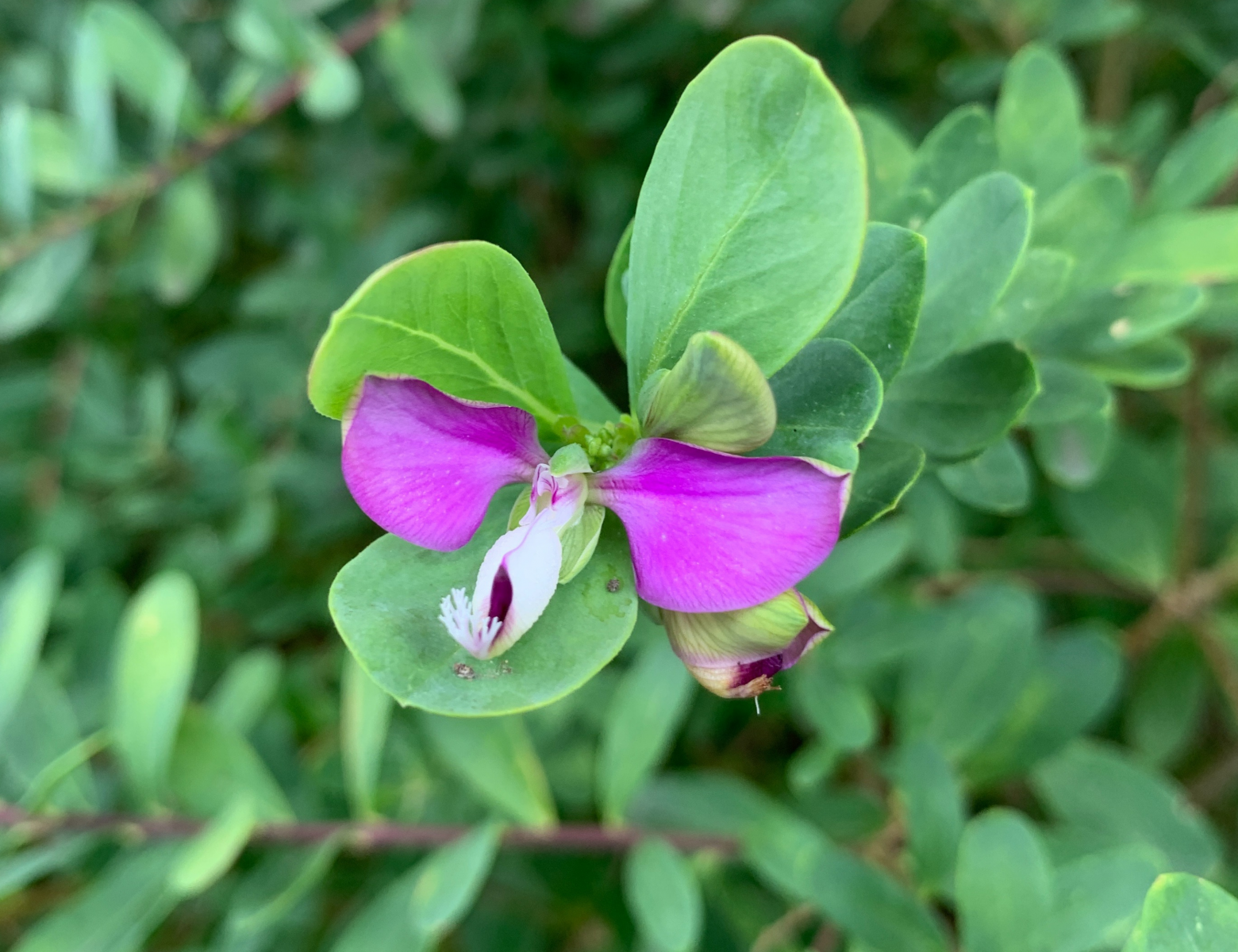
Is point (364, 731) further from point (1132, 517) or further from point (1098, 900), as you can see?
point (1132, 517)

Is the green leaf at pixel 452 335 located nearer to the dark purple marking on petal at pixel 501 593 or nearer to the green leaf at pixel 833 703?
the dark purple marking on petal at pixel 501 593

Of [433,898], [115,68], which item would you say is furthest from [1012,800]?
[115,68]

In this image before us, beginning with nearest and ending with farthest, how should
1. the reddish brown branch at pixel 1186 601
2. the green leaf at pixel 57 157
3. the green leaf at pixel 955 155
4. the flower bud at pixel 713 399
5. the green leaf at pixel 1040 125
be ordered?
the flower bud at pixel 713 399 → the green leaf at pixel 955 155 → the green leaf at pixel 1040 125 → the green leaf at pixel 57 157 → the reddish brown branch at pixel 1186 601

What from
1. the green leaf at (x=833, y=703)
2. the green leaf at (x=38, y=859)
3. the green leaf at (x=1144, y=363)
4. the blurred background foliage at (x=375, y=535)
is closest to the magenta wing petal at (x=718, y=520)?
the blurred background foliage at (x=375, y=535)

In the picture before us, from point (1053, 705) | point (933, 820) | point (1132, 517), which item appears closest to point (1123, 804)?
point (1053, 705)

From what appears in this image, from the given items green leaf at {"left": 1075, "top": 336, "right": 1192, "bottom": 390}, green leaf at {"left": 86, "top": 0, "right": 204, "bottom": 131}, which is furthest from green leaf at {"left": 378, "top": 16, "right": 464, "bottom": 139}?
green leaf at {"left": 1075, "top": 336, "right": 1192, "bottom": 390}

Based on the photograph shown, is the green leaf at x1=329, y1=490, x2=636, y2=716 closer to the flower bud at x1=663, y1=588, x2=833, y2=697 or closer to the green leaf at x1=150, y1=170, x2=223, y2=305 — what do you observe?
the flower bud at x1=663, y1=588, x2=833, y2=697
